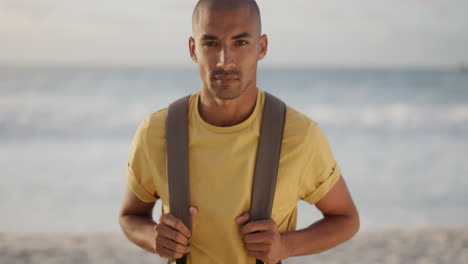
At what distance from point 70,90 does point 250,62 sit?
25201 mm

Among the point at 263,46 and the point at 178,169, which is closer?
the point at 178,169

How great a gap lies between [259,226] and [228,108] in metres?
0.42

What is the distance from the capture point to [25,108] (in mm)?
18750

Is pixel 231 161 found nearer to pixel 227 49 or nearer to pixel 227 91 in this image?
pixel 227 91

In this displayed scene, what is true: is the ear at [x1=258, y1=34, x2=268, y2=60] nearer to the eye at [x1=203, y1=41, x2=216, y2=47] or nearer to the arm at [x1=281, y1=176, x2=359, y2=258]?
the eye at [x1=203, y1=41, x2=216, y2=47]

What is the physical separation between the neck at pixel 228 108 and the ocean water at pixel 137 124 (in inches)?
185

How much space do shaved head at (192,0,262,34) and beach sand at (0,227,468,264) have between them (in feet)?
12.8

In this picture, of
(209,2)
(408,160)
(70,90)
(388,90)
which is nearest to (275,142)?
(209,2)

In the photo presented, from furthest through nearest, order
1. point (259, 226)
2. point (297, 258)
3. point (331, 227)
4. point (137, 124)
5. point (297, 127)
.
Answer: point (137, 124)
point (297, 258)
point (331, 227)
point (297, 127)
point (259, 226)

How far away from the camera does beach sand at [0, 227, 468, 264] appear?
215 inches

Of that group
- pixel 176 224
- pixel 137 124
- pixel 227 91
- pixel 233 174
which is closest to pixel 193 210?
pixel 176 224

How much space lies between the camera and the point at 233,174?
1714 millimetres

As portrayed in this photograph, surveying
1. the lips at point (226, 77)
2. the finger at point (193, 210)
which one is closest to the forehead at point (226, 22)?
the lips at point (226, 77)

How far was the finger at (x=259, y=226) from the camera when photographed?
162 cm
